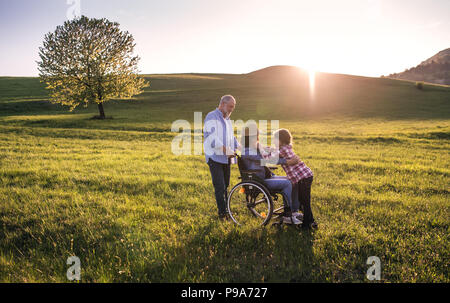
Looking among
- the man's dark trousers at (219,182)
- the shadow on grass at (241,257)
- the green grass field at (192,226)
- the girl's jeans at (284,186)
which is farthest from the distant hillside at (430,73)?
the shadow on grass at (241,257)

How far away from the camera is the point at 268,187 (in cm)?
500

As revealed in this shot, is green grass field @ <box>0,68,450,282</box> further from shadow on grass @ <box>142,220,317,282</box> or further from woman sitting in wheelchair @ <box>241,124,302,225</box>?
woman sitting in wheelchair @ <box>241,124,302,225</box>

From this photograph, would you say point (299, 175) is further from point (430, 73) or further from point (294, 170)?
point (430, 73)

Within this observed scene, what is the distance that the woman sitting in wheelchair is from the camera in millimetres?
4879

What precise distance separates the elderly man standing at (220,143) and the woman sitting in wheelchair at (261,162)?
1.17ft

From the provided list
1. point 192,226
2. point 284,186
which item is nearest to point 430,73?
point 284,186

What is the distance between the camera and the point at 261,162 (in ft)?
16.1

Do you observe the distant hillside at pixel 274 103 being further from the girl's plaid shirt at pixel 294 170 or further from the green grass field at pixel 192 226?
the girl's plaid shirt at pixel 294 170

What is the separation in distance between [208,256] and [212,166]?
191cm

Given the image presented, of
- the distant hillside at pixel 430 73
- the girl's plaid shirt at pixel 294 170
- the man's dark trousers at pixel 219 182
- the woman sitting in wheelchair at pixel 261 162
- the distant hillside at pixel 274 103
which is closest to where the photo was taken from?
the girl's plaid shirt at pixel 294 170

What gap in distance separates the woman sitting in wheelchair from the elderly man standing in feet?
1.17

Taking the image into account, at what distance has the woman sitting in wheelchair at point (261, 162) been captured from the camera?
16.0 ft

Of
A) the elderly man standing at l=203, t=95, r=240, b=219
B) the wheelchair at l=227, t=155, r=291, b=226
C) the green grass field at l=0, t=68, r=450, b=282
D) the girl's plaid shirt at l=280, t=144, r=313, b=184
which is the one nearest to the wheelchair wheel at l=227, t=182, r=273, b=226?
the wheelchair at l=227, t=155, r=291, b=226

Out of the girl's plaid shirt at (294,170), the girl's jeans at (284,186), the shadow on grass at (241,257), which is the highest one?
the girl's plaid shirt at (294,170)
